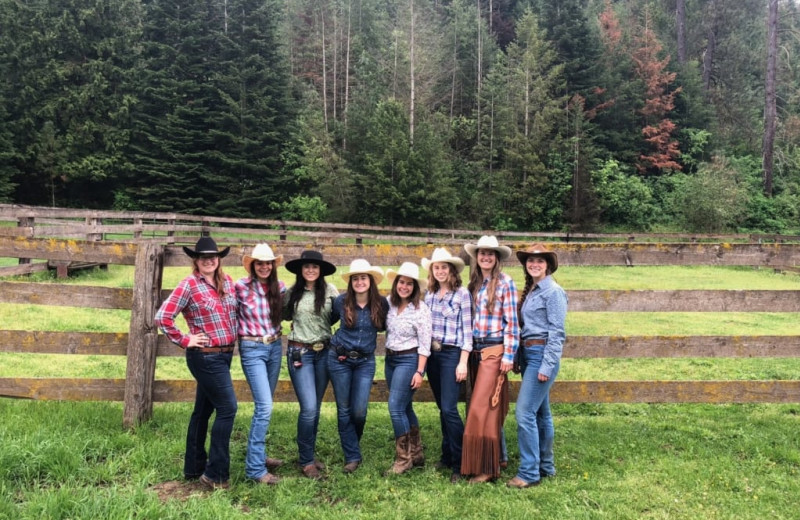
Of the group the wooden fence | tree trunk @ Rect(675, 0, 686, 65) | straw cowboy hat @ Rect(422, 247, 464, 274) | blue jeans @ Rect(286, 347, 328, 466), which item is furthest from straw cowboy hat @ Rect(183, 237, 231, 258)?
tree trunk @ Rect(675, 0, 686, 65)

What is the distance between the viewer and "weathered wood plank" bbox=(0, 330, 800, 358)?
441cm

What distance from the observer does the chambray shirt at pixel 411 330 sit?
13.0 feet

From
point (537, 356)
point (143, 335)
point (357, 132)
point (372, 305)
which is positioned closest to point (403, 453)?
point (372, 305)

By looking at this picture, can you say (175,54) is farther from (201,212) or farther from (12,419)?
(12,419)

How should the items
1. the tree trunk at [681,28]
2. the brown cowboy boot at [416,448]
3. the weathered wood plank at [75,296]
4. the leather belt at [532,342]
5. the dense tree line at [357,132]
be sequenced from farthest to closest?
the tree trunk at [681,28], the dense tree line at [357,132], the weathered wood plank at [75,296], the brown cowboy boot at [416,448], the leather belt at [532,342]

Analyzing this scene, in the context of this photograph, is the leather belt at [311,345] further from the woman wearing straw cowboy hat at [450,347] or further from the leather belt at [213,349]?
the woman wearing straw cowboy hat at [450,347]

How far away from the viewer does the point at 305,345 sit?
3.99 meters

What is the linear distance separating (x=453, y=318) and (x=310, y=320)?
1074mm

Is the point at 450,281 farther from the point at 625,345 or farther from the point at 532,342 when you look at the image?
the point at 625,345

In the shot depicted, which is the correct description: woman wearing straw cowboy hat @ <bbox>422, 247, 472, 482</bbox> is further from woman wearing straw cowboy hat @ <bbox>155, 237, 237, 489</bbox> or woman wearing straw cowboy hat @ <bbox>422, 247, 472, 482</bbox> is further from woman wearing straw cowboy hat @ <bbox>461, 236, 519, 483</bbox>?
woman wearing straw cowboy hat @ <bbox>155, 237, 237, 489</bbox>

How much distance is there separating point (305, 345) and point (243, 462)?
1009mm

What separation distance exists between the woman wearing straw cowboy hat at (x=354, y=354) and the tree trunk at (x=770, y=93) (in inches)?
1369

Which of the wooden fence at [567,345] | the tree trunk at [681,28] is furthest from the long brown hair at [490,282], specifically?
the tree trunk at [681,28]

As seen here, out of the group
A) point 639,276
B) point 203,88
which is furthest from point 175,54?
point 639,276
